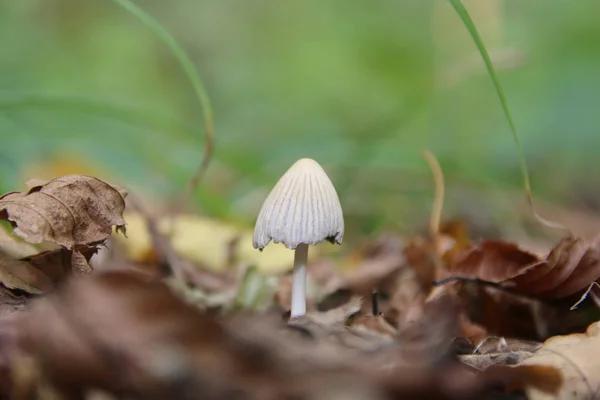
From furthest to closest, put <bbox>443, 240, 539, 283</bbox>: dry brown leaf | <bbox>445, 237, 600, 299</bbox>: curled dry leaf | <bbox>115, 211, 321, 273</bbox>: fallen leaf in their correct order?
1. <bbox>115, 211, 321, 273</bbox>: fallen leaf
2. <bbox>443, 240, 539, 283</bbox>: dry brown leaf
3. <bbox>445, 237, 600, 299</bbox>: curled dry leaf

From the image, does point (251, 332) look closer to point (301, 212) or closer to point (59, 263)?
point (301, 212)

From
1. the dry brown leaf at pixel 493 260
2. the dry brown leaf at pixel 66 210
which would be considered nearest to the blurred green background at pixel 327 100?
the dry brown leaf at pixel 66 210

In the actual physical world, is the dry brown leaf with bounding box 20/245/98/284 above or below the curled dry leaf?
below

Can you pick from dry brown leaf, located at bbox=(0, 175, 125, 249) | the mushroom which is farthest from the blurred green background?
the mushroom

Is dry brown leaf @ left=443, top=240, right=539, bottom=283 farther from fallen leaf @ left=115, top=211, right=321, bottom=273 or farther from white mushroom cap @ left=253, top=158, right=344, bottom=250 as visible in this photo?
fallen leaf @ left=115, top=211, right=321, bottom=273

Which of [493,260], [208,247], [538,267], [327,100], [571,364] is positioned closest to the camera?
[571,364]

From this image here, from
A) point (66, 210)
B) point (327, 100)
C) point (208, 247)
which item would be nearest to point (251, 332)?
point (66, 210)

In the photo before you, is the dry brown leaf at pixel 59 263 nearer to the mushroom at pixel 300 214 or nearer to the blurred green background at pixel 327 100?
the mushroom at pixel 300 214
